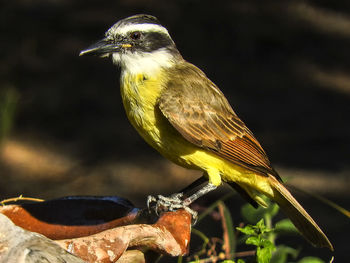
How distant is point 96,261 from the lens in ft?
8.39

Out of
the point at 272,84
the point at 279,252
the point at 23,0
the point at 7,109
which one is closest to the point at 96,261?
the point at 279,252

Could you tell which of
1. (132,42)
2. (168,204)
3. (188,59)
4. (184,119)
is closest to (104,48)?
(132,42)

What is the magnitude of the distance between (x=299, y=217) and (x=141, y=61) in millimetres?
1338

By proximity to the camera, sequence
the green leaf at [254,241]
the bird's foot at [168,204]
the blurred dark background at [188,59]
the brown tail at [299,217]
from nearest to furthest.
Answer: the green leaf at [254,241] → the bird's foot at [168,204] → the brown tail at [299,217] → the blurred dark background at [188,59]

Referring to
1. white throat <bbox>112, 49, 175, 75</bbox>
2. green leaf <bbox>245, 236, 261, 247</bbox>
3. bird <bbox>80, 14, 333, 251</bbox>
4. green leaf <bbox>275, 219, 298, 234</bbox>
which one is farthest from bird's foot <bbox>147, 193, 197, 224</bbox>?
white throat <bbox>112, 49, 175, 75</bbox>

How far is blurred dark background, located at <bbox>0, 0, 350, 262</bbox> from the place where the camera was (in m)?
7.35

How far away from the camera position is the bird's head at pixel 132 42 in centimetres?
394

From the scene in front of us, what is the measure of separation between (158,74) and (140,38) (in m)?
0.26

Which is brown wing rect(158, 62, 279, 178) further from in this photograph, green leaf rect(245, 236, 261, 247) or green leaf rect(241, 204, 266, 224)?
green leaf rect(245, 236, 261, 247)

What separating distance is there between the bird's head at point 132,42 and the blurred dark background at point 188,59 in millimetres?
3021

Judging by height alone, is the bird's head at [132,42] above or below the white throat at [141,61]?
above

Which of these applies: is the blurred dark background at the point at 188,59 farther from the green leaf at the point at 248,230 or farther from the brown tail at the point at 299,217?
the green leaf at the point at 248,230

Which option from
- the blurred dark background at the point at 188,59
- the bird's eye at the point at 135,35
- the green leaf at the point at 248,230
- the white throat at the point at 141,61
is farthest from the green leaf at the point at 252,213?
the blurred dark background at the point at 188,59

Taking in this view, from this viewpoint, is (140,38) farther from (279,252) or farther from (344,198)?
(344,198)
